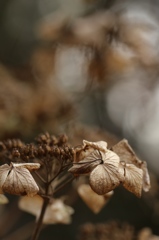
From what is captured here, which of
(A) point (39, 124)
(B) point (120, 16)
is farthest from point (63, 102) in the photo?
(B) point (120, 16)

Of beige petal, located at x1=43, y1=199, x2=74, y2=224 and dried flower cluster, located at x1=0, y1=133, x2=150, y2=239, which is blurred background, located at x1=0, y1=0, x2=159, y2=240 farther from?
dried flower cluster, located at x1=0, y1=133, x2=150, y2=239

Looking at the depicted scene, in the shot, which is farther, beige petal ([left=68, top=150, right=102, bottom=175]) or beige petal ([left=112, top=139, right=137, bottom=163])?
beige petal ([left=112, top=139, right=137, bottom=163])

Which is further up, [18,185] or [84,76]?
[84,76]

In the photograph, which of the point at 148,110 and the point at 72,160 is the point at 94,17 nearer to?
the point at 148,110

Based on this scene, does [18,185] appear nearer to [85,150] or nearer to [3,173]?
[3,173]

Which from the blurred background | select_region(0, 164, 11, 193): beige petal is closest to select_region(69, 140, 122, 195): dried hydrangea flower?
select_region(0, 164, 11, 193): beige petal

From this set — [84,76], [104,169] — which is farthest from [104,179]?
[84,76]
